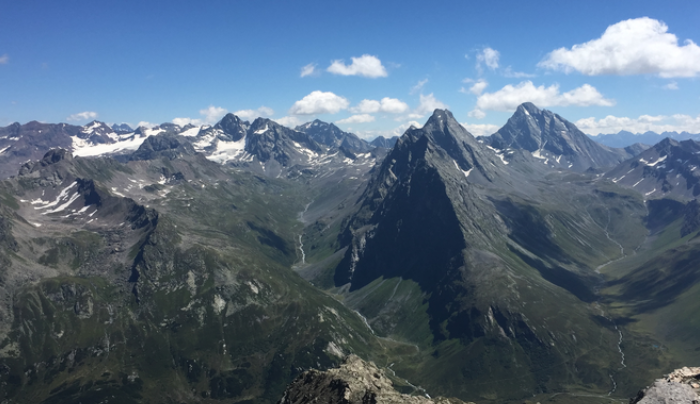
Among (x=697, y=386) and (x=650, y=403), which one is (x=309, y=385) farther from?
(x=697, y=386)

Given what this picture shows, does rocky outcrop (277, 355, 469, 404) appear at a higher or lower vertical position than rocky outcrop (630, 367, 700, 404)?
lower

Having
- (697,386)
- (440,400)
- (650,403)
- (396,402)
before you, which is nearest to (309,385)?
(396,402)

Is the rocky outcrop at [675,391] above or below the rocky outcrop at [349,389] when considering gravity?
above

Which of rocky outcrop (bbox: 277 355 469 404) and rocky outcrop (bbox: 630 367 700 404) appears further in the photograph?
rocky outcrop (bbox: 277 355 469 404)

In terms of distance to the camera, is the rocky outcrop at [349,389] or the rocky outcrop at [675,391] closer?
the rocky outcrop at [675,391]
